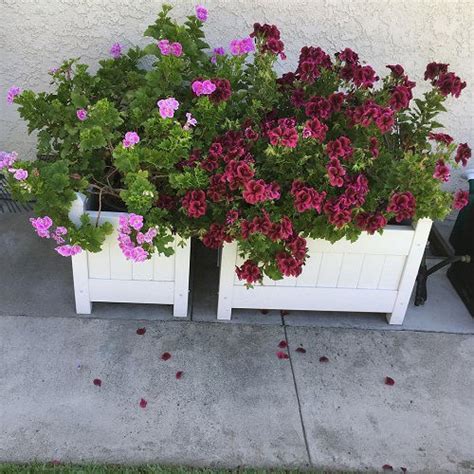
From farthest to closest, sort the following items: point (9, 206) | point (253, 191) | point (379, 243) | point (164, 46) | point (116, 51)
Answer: point (9, 206) → point (116, 51) → point (379, 243) → point (164, 46) → point (253, 191)

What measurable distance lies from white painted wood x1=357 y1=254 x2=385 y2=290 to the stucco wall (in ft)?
4.28

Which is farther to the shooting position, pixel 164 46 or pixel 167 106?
pixel 164 46

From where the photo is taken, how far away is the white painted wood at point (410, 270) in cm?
280

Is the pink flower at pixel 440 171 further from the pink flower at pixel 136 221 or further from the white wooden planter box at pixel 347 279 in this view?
the pink flower at pixel 136 221

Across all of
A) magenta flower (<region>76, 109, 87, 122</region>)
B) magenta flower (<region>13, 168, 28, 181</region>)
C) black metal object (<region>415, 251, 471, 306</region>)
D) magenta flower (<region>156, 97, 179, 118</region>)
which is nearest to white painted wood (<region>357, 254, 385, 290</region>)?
black metal object (<region>415, 251, 471, 306</region>)

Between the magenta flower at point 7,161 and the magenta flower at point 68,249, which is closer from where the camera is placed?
the magenta flower at point 7,161

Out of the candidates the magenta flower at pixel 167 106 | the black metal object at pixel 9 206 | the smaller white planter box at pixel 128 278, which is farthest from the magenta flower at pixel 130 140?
the black metal object at pixel 9 206

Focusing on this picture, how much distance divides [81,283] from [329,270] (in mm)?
1263

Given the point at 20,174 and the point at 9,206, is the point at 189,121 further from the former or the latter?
the point at 9,206

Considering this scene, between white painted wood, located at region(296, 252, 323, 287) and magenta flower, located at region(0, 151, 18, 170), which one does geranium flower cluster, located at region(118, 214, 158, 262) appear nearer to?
magenta flower, located at region(0, 151, 18, 170)

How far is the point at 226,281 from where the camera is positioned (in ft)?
9.52

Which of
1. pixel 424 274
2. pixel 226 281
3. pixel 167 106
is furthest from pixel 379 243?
pixel 167 106

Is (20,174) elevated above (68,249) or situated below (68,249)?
above

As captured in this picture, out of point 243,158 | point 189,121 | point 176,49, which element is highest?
point 176,49
